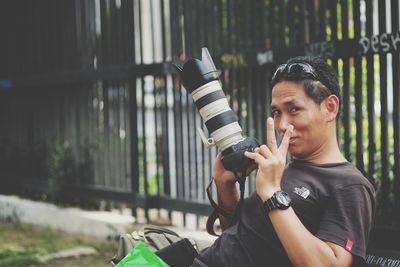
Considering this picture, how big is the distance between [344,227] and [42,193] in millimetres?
6232

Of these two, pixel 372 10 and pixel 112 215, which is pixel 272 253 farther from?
pixel 112 215

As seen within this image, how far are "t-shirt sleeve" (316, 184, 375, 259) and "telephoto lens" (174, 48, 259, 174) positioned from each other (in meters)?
0.36

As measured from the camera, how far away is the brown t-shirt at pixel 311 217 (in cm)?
208

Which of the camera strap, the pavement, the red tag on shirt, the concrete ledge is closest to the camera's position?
the red tag on shirt

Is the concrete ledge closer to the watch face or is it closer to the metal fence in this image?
the metal fence

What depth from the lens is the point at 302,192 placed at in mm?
2234

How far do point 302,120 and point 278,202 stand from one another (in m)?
0.35

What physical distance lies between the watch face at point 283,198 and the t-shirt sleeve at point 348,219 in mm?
150

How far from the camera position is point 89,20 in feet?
22.8

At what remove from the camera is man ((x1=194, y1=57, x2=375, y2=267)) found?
206cm

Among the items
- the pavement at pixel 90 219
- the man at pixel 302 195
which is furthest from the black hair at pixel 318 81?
the pavement at pixel 90 219

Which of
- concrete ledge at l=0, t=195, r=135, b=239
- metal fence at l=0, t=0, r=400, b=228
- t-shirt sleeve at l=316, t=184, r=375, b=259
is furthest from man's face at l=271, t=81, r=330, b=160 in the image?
concrete ledge at l=0, t=195, r=135, b=239

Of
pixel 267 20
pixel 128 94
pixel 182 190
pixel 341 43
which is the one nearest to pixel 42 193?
pixel 128 94

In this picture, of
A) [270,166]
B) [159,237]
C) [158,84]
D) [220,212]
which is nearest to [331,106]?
[270,166]
